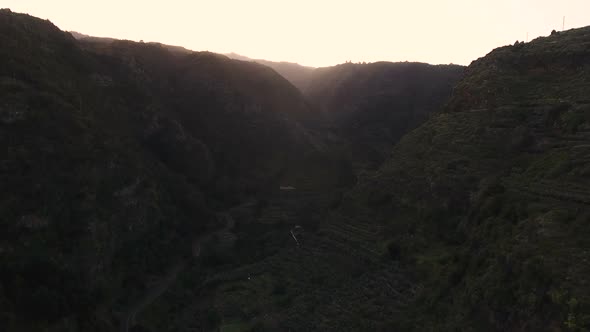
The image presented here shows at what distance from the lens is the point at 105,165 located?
4250 centimetres

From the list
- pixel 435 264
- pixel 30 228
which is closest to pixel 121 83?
pixel 30 228

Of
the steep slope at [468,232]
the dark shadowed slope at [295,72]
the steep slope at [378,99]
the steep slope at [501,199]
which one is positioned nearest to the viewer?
the steep slope at [501,199]

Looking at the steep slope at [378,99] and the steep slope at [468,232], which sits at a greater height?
the steep slope at [378,99]

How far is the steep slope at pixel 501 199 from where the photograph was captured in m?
13.8

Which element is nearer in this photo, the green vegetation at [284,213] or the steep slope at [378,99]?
the green vegetation at [284,213]

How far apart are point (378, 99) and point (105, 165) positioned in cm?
7948

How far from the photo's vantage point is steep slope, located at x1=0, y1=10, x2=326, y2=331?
101ft

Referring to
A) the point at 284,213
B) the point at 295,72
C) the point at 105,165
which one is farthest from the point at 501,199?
the point at 295,72

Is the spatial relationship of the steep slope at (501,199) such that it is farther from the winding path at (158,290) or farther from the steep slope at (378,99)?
the steep slope at (378,99)

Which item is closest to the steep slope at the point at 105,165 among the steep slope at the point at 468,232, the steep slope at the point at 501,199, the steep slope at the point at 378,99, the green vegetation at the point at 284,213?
the green vegetation at the point at 284,213

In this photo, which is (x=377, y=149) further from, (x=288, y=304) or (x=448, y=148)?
(x=288, y=304)

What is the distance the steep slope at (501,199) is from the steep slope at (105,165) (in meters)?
21.1

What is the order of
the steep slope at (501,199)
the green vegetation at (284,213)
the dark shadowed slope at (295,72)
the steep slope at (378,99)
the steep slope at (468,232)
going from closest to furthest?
the steep slope at (501,199), the steep slope at (468,232), the green vegetation at (284,213), the steep slope at (378,99), the dark shadowed slope at (295,72)

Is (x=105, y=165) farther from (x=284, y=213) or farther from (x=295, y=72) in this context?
(x=295, y=72)
